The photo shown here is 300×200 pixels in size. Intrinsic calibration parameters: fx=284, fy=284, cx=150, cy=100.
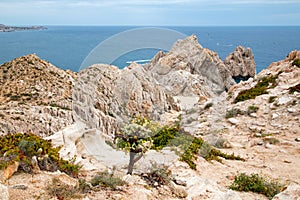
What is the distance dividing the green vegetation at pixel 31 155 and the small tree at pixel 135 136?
38.6 inches

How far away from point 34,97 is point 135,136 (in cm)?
1674

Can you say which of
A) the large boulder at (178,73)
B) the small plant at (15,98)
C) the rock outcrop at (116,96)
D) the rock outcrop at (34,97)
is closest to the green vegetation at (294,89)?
the large boulder at (178,73)

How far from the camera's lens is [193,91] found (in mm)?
11227

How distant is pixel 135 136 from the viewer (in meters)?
5.08

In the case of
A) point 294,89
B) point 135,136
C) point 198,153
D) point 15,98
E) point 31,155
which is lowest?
point 15,98

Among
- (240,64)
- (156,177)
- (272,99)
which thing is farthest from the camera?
(240,64)

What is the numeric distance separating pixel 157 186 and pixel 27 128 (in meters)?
12.0

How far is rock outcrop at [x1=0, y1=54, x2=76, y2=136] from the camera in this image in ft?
50.6

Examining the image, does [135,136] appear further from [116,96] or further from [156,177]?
[116,96]

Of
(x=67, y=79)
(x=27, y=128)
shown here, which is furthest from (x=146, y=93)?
(x=67, y=79)

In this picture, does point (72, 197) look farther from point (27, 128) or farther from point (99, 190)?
point (27, 128)

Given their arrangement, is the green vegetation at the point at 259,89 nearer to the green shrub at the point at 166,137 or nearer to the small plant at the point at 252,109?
the small plant at the point at 252,109

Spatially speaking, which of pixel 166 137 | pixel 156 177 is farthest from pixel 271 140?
pixel 156 177

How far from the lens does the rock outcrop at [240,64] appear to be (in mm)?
54125
